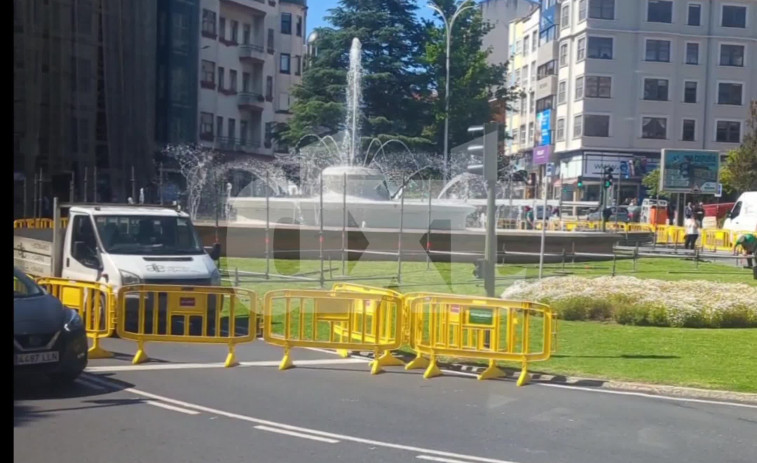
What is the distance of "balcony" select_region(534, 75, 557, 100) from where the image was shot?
5488 cm

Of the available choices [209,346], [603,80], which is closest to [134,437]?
[209,346]

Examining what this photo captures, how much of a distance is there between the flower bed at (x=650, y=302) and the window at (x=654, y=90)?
3714 centimetres

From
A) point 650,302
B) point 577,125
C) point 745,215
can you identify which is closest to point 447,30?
point 745,215

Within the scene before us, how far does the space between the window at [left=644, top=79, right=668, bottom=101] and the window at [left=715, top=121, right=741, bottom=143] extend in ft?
17.3

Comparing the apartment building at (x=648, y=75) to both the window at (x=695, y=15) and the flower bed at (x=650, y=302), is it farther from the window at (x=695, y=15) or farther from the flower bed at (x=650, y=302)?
the flower bed at (x=650, y=302)

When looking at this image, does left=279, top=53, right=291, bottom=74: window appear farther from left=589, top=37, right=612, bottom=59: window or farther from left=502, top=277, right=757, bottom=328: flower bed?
left=502, top=277, right=757, bottom=328: flower bed

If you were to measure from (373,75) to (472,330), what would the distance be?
25.1m

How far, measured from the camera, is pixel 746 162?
51.1 m

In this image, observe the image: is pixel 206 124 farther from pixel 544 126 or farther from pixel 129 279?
pixel 129 279

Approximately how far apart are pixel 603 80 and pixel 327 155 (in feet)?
79.0

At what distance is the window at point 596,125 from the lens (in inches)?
2101

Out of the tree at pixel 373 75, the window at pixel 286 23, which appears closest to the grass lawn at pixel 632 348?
the tree at pixel 373 75

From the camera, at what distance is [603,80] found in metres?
53.2

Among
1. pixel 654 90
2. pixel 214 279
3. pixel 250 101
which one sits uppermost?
pixel 654 90
